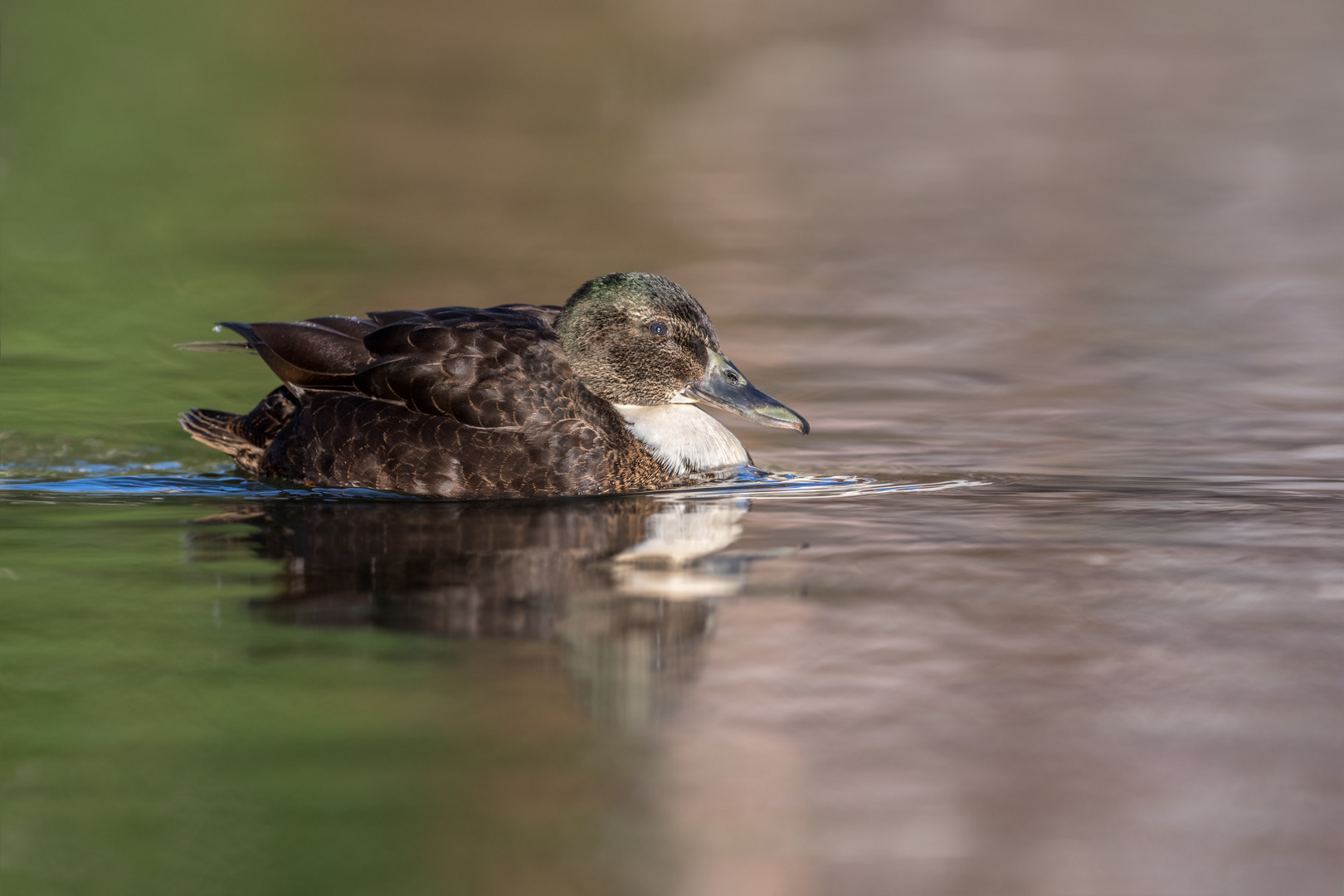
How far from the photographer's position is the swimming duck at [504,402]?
8.01m

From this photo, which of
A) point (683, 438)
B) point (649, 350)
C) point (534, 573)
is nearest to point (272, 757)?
point (534, 573)

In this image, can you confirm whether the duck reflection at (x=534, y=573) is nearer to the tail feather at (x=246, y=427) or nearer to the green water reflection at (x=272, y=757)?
the green water reflection at (x=272, y=757)

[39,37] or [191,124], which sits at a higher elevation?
[39,37]

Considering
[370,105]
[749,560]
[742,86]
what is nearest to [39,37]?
[370,105]

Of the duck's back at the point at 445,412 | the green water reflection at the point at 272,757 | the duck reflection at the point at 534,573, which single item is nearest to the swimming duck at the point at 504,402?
the duck's back at the point at 445,412

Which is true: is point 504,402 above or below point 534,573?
above

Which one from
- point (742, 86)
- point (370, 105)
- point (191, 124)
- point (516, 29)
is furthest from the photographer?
point (516, 29)

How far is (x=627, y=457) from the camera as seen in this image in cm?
823

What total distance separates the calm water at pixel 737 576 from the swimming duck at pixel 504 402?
26 cm

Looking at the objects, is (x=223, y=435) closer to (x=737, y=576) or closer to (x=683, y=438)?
(x=683, y=438)

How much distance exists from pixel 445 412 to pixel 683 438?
4.11 ft

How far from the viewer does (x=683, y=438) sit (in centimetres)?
849

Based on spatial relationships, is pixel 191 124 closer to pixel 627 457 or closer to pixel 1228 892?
pixel 627 457

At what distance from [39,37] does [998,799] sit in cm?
2512
